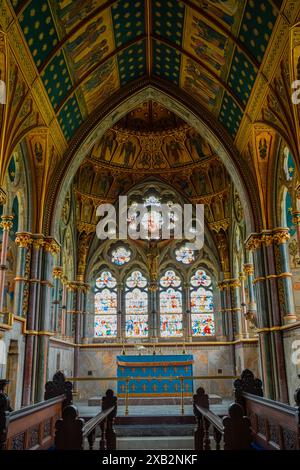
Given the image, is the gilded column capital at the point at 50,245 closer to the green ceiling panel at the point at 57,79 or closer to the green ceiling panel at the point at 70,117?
the green ceiling panel at the point at 70,117

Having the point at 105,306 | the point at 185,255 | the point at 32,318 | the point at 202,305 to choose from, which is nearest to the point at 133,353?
the point at 105,306

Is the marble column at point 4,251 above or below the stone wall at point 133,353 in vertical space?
above

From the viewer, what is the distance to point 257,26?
12.0 metres

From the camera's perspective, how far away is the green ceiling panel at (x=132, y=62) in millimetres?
Result: 16125

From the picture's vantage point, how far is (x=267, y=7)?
11.2 m

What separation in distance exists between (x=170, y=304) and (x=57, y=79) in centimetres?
1377

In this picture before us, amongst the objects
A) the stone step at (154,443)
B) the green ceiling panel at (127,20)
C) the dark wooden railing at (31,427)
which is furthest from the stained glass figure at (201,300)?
the dark wooden railing at (31,427)

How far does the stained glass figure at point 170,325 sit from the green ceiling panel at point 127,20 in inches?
555

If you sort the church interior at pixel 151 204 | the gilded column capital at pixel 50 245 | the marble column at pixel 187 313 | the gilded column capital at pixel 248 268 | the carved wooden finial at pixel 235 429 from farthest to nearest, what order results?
the marble column at pixel 187 313 < the gilded column capital at pixel 248 268 < the gilded column capital at pixel 50 245 < the church interior at pixel 151 204 < the carved wooden finial at pixel 235 429

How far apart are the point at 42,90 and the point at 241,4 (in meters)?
6.38

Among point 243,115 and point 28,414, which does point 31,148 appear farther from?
point 28,414

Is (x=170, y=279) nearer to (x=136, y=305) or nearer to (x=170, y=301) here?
(x=170, y=301)

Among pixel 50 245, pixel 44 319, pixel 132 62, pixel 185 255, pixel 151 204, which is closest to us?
pixel 44 319

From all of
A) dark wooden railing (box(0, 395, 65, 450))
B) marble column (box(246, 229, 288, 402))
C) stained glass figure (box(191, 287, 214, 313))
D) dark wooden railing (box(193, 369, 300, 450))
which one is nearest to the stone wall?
stained glass figure (box(191, 287, 214, 313))
